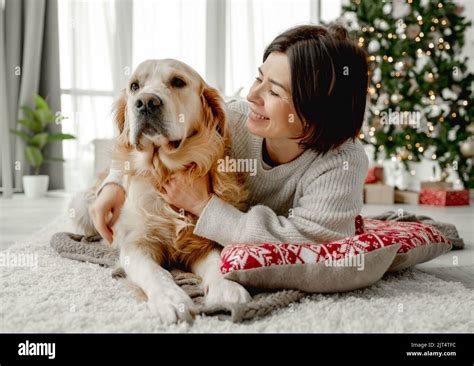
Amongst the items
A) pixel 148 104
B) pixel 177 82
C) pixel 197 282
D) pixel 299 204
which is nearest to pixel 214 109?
pixel 177 82

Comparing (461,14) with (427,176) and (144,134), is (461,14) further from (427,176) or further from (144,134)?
(144,134)

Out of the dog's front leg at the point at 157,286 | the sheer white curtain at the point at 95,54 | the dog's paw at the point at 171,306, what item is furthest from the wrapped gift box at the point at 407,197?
the dog's paw at the point at 171,306

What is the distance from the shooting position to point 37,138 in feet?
14.2

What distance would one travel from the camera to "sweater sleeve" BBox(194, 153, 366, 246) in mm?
1471

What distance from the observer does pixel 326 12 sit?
568cm

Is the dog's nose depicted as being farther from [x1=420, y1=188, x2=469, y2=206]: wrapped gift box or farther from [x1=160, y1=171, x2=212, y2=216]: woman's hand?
[x1=420, y1=188, x2=469, y2=206]: wrapped gift box

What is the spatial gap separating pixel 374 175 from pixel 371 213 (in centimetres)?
103

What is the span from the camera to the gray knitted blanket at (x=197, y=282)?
1157mm

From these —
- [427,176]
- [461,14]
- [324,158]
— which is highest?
[461,14]

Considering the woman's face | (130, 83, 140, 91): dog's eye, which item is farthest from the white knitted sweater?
(130, 83, 140, 91): dog's eye

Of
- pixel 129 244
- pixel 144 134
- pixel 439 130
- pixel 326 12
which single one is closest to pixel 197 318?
pixel 129 244

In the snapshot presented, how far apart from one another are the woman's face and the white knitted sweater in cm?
13

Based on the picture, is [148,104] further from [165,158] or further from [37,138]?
[37,138]
